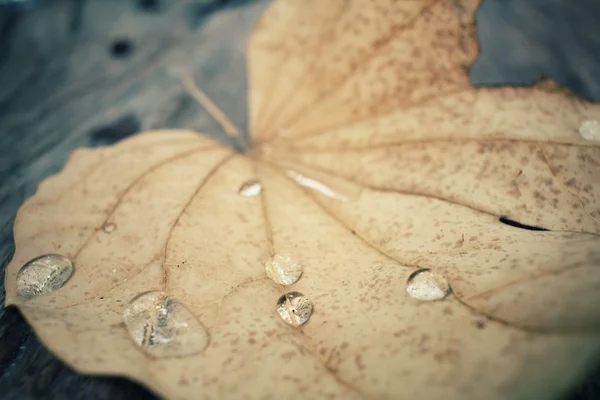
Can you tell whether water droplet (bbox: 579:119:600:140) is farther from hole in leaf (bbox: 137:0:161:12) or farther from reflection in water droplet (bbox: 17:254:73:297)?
hole in leaf (bbox: 137:0:161:12)

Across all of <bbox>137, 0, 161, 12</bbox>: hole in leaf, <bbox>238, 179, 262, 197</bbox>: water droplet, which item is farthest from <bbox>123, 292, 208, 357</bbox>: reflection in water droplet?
<bbox>137, 0, 161, 12</bbox>: hole in leaf

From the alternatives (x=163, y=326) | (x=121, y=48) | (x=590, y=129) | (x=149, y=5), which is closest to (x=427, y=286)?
(x=163, y=326)

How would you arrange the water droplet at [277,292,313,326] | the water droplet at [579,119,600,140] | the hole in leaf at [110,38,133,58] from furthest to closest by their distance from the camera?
the hole in leaf at [110,38,133,58] < the water droplet at [579,119,600,140] < the water droplet at [277,292,313,326]

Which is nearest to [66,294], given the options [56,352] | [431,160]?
[56,352]

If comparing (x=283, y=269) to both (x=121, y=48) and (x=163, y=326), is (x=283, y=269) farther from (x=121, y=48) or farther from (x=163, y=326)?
(x=121, y=48)

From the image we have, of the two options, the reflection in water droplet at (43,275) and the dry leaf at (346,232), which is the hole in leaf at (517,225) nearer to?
the dry leaf at (346,232)

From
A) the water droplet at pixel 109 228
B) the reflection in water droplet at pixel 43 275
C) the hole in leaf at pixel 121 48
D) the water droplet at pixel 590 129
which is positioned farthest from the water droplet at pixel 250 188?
the hole in leaf at pixel 121 48

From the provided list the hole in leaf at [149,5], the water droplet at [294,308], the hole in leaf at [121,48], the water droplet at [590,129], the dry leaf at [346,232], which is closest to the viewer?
the dry leaf at [346,232]
